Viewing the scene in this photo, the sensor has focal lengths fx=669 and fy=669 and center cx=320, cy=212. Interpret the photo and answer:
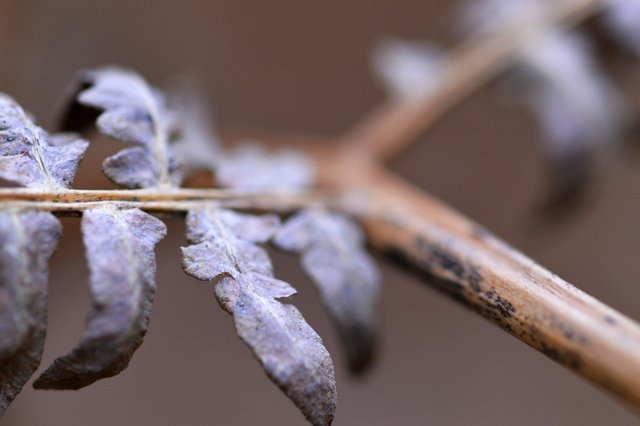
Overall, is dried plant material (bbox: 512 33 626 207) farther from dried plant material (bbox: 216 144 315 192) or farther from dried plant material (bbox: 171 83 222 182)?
dried plant material (bbox: 171 83 222 182)

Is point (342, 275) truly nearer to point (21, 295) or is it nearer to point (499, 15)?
point (21, 295)

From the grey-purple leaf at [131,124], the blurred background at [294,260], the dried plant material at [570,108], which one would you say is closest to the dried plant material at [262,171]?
the grey-purple leaf at [131,124]

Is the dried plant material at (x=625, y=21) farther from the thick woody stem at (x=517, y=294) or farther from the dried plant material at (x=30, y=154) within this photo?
the dried plant material at (x=30, y=154)

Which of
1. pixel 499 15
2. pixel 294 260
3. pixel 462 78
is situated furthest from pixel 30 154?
pixel 294 260

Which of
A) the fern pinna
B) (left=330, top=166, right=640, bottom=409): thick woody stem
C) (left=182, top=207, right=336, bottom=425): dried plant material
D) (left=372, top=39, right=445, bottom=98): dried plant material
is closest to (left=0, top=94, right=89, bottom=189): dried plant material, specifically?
the fern pinna

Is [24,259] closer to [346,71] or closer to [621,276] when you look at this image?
[621,276]

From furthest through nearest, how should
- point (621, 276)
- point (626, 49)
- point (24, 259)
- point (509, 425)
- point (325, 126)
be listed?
point (325, 126) < point (621, 276) < point (509, 425) < point (626, 49) < point (24, 259)

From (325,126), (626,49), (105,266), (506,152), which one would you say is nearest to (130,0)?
(325,126)
